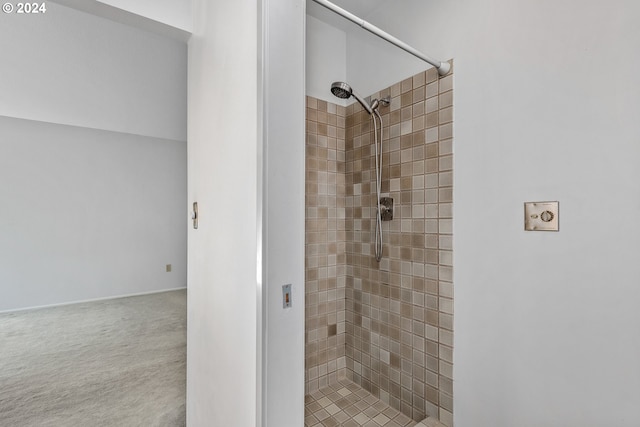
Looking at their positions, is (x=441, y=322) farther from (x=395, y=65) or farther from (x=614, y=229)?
(x=395, y=65)

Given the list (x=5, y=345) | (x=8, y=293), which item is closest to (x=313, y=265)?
(x=5, y=345)

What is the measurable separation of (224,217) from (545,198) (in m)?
1.23

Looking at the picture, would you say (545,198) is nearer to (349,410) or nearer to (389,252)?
(389,252)

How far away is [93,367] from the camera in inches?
97.9

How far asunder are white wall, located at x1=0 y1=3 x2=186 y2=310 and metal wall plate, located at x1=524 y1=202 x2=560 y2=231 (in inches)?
121

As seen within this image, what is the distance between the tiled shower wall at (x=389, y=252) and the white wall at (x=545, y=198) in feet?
0.29

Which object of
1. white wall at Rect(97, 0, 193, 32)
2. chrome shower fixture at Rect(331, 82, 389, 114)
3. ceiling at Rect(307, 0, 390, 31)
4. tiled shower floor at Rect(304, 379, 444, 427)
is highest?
ceiling at Rect(307, 0, 390, 31)

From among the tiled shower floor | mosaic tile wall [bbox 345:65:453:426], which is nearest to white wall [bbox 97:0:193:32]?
mosaic tile wall [bbox 345:65:453:426]

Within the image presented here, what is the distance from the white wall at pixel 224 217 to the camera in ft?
2.95

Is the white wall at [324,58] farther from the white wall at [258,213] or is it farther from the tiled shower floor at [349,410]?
the tiled shower floor at [349,410]

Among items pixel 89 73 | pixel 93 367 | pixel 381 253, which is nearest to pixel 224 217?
pixel 381 253

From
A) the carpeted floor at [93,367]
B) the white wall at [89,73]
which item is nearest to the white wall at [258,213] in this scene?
the carpeted floor at [93,367]

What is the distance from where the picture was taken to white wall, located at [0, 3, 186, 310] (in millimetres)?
2857

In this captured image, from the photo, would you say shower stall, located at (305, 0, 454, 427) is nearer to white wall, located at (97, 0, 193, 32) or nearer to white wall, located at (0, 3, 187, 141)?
white wall, located at (97, 0, 193, 32)
